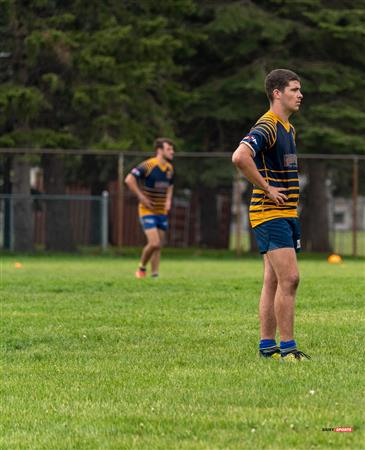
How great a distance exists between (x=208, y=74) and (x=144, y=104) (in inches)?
165

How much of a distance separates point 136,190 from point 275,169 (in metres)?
9.93

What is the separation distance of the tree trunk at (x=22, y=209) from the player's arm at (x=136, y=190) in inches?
468

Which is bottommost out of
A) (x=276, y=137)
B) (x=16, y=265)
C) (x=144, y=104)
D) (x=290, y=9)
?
(x=16, y=265)

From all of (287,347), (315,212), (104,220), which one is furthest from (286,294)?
(315,212)

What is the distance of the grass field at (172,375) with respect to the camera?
6.18 meters

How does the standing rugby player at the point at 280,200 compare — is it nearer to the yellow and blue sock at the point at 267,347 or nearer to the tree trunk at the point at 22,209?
the yellow and blue sock at the point at 267,347

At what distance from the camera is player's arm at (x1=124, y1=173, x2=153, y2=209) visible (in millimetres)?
18828

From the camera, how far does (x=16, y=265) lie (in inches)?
1001

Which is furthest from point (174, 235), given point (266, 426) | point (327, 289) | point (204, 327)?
point (266, 426)

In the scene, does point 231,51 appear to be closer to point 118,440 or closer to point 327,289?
point 327,289

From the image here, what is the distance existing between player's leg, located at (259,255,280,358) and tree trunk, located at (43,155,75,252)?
72.9 feet

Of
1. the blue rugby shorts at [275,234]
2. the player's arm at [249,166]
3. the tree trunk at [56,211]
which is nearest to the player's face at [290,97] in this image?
the player's arm at [249,166]

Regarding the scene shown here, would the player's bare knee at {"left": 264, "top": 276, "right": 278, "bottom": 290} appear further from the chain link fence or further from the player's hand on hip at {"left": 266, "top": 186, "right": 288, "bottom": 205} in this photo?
the chain link fence

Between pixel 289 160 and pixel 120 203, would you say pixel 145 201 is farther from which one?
pixel 120 203
